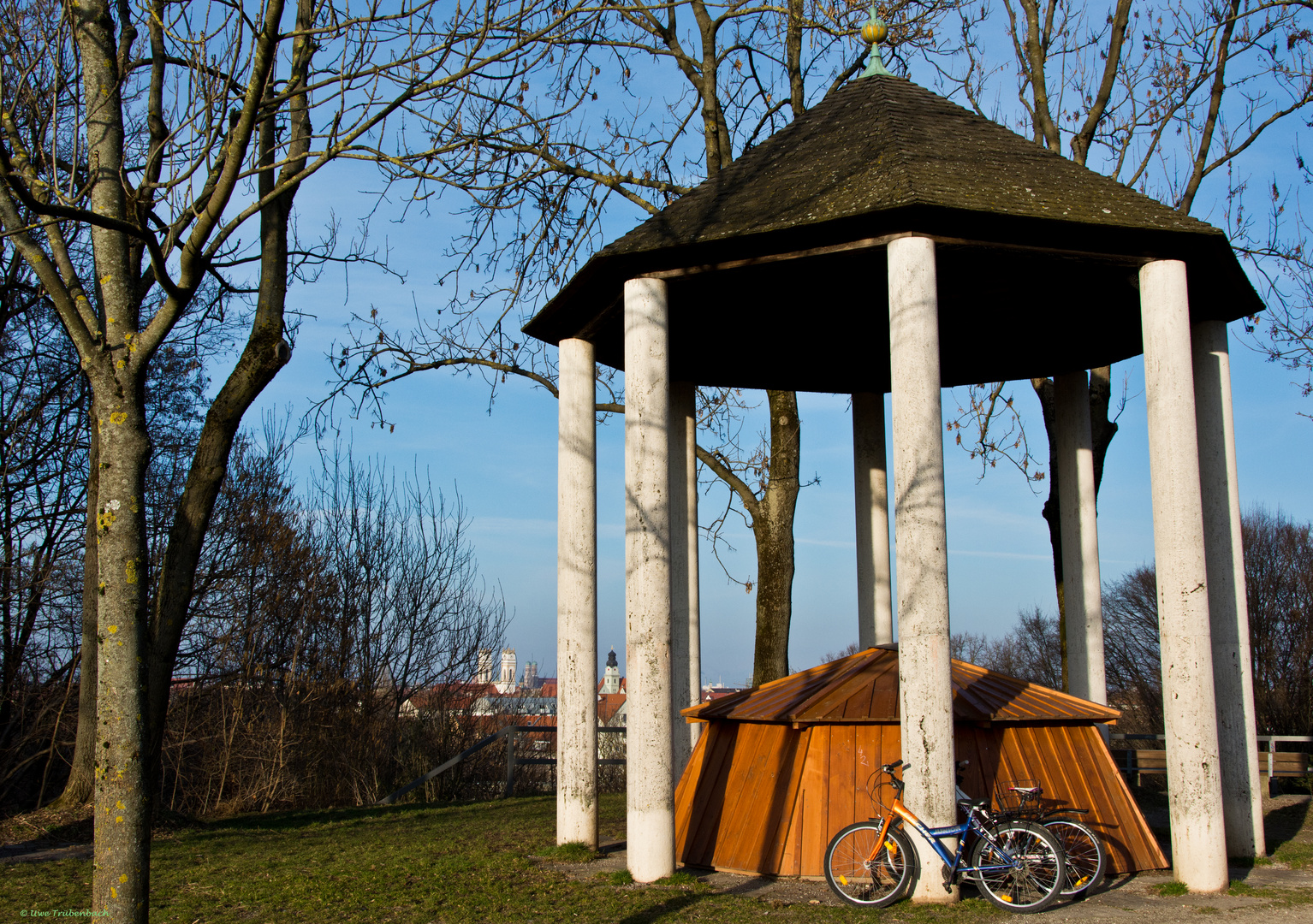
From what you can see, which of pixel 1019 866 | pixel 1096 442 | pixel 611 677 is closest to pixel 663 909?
pixel 1019 866

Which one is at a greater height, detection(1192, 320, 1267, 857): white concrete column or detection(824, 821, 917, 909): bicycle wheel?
detection(1192, 320, 1267, 857): white concrete column

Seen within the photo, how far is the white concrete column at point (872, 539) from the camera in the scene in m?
15.6

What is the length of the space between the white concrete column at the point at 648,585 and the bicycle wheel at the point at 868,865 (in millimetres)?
1603

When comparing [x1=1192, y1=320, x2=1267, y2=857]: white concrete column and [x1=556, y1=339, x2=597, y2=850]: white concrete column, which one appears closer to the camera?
[x1=1192, y1=320, x2=1267, y2=857]: white concrete column

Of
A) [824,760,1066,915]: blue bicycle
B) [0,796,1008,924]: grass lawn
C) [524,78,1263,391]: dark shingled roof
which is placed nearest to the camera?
[0,796,1008,924]: grass lawn

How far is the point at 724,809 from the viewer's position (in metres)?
10.8

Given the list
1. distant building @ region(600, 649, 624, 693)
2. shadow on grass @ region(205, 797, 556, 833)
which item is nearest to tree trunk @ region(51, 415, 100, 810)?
shadow on grass @ region(205, 797, 556, 833)

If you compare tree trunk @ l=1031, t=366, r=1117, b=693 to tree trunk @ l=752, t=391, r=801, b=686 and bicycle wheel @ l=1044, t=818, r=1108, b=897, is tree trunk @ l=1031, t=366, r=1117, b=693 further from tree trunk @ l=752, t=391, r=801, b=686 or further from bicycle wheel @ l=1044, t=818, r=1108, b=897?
bicycle wheel @ l=1044, t=818, r=1108, b=897

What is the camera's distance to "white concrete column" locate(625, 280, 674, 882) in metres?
9.79

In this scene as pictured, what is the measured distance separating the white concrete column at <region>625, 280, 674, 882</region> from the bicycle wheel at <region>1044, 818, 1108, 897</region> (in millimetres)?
3443

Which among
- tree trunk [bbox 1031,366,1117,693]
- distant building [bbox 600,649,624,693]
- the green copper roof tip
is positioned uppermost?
the green copper roof tip

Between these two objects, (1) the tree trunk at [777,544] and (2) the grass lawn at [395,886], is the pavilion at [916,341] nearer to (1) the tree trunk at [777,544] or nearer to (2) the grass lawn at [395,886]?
(2) the grass lawn at [395,886]

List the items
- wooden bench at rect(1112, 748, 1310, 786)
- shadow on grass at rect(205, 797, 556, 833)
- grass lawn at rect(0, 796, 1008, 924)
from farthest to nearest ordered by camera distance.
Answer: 1. wooden bench at rect(1112, 748, 1310, 786)
2. shadow on grass at rect(205, 797, 556, 833)
3. grass lawn at rect(0, 796, 1008, 924)

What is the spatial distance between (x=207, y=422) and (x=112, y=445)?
26.4ft
